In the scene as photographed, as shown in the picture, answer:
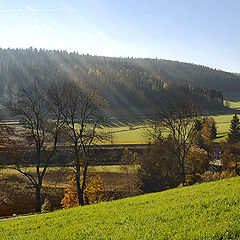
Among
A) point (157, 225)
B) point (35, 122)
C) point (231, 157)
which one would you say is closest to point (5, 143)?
point (35, 122)

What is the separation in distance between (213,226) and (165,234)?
162cm

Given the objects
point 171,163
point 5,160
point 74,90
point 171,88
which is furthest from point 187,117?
point 171,88

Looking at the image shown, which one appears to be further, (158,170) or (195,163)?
(195,163)

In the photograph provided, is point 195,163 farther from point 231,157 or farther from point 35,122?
point 35,122

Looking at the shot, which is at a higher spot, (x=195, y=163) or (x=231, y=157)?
(x=231, y=157)

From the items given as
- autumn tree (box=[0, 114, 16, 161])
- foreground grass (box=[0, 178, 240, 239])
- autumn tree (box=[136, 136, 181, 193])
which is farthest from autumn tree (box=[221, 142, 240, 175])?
autumn tree (box=[0, 114, 16, 161])

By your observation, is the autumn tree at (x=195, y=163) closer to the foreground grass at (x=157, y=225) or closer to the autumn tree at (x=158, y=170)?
the autumn tree at (x=158, y=170)

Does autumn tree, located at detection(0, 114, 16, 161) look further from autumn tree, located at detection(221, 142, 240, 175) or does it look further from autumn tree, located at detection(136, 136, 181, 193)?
autumn tree, located at detection(221, 142, 240, 175)

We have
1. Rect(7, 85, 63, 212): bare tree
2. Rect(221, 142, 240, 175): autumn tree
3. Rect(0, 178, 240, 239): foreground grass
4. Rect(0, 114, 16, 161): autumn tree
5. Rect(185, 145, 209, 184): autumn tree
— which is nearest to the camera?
Rect(0, 178, 240, 239): foreground grass

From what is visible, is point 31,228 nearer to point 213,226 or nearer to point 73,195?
point 213,226

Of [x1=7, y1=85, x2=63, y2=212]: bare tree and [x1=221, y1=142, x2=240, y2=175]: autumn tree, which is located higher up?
[x1=7, y1=85, x2=63, y2=212]: bare tree

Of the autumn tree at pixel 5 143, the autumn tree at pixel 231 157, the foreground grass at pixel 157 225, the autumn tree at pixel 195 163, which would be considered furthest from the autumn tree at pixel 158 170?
the foreground grass at pixel 157 225

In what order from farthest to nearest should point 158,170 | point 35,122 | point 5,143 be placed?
point 158,170
point 35,122
point 5,143

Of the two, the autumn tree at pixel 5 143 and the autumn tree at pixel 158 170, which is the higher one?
the autumn tree at pixel 5 143
